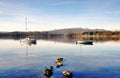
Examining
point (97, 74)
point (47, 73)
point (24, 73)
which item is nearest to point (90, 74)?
point (97, 74)

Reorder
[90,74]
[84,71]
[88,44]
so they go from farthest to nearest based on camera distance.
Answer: [88,44] → [84,71] → [90,74]

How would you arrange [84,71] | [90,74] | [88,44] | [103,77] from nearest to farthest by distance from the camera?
[103,77], [90,74], [84,71], [88,44]

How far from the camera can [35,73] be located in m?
45.3

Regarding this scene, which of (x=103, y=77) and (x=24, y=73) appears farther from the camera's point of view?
(x=24, y=73)

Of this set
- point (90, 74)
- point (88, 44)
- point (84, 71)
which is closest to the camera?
point (90, 74)

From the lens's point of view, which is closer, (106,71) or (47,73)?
(47,73)

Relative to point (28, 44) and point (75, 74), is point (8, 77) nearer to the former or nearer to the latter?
point (75, 74)

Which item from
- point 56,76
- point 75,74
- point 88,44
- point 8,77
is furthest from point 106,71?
point 88,44

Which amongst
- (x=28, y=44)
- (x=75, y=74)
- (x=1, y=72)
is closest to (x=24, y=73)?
(x=1, y=72)

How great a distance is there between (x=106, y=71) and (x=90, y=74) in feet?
17.0

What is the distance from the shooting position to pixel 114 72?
1847 inches

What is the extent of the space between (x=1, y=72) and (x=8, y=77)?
5.37 meters

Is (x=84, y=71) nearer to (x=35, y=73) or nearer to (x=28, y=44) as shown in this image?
(x=35, y=73)

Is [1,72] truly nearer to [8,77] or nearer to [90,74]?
[8,77]
